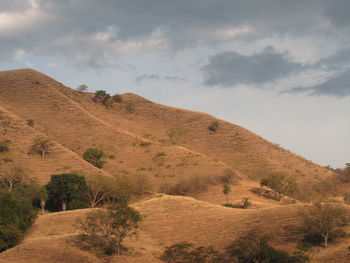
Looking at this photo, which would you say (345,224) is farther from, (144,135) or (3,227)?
(144,135)

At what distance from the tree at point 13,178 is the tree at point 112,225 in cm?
3011

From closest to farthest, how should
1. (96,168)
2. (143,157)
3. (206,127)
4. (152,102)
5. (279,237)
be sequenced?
(279,237), (96,168), (143,157), (206,127), (152,102)

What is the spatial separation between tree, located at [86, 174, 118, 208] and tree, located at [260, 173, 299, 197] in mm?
27027

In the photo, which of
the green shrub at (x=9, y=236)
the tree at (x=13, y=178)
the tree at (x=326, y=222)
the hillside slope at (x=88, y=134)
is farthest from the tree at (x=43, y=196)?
the tree at (x=326, y=222)

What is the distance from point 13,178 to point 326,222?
48662mm

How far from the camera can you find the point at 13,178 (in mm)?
63625

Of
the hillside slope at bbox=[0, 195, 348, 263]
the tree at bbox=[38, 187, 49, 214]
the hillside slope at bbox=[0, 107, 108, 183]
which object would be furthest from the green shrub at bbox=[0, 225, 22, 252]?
the hillside slope at bbox=[0, 107, 108, 183]

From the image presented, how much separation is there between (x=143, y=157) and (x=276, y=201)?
29984 millimetres

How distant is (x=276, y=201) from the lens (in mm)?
68625

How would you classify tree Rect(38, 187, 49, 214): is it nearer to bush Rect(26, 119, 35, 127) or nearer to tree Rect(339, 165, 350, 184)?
bush Rect(26, 119, 35, 127)

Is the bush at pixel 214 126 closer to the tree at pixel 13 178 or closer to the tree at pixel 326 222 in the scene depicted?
the tree at pixel 13 178

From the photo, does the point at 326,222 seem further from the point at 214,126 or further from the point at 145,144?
the point at 214,126

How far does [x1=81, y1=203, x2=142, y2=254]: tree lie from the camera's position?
121 ft

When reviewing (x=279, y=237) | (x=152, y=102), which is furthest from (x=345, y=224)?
(x=152, y=102)
